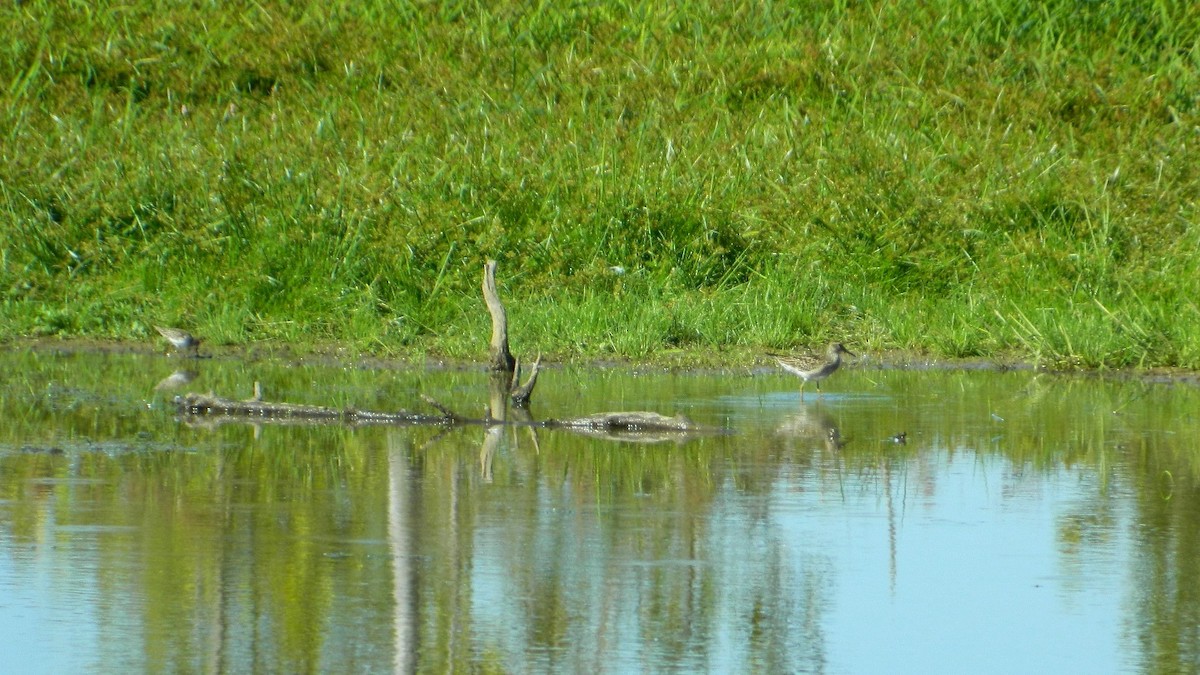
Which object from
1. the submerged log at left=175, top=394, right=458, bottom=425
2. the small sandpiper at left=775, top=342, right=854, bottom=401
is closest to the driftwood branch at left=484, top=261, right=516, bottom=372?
the small sandpiper at left=775, top=342, right=854, bottom=401

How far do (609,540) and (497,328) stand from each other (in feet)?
17.9

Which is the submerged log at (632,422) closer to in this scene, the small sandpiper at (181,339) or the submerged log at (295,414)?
the submerged log at (295,414)

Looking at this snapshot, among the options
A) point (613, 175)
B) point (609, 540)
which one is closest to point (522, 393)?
point (609, 540)

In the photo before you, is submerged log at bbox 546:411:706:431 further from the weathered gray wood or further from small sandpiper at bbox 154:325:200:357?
small sandpiper at bbox 154:325:200:357

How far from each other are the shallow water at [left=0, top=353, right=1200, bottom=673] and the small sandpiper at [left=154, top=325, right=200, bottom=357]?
2.48 meters

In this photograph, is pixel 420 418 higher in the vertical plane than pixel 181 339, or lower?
lower

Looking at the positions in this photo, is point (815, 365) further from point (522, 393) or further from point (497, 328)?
point (497, 328)

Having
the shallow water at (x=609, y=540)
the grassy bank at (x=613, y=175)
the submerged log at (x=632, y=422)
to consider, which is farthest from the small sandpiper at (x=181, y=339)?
the submerged log at (x=632, y=422)

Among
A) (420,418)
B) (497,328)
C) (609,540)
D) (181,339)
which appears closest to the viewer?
(609,540)

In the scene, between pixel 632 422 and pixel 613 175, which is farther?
pixel 613 175

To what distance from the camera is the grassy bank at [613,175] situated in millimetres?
14805

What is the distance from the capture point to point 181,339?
46.5 ft

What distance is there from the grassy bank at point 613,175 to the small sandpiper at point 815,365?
1.84 metres

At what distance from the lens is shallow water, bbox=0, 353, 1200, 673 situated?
6.09 meters
